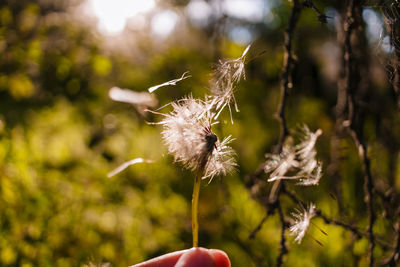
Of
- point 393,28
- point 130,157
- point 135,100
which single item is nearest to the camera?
point 393,28

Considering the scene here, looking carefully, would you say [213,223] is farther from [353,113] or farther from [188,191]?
[353,113]

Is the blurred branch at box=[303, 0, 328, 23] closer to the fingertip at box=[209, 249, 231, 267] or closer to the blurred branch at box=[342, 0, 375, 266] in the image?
the blurred branch at box=[342, 0, 375, 266]

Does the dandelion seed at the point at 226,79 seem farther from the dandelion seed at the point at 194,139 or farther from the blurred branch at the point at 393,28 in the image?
the blurred branch at the point at 393,28

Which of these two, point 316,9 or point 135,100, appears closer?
point 316,9

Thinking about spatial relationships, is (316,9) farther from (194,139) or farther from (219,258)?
(219,258)

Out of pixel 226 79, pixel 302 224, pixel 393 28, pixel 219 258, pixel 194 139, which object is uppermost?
pixel 393 28

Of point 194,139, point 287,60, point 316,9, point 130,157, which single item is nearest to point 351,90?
point 287,60

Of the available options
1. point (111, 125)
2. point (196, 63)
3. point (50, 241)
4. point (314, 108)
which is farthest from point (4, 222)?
point (314, 108)

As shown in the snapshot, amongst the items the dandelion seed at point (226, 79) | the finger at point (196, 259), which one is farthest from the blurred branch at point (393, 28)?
the finger at point (196, 259)

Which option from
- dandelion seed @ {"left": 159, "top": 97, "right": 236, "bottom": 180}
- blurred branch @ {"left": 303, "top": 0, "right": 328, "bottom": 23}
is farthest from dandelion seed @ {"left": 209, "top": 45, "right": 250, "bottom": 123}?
blurred branch @ {"left": 303, "top": 0, "right": 328, "bottom": 23}
